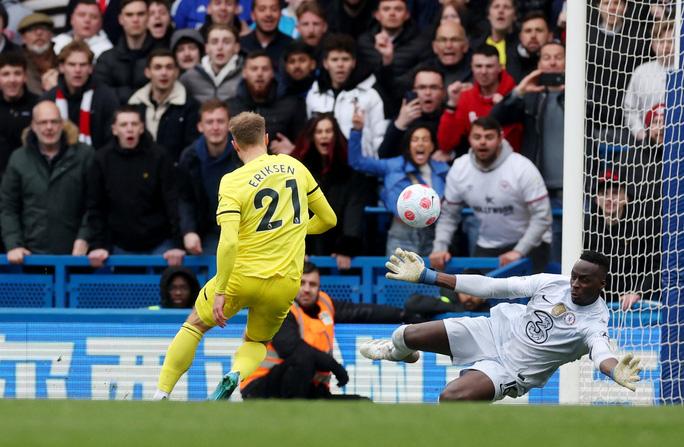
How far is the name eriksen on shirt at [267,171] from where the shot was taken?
9.20m

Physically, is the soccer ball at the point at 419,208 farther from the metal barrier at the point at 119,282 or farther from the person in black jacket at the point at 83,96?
the person in black jacket at the point at 83,96

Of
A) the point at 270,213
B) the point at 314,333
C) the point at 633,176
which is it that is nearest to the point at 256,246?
the point at 270,213

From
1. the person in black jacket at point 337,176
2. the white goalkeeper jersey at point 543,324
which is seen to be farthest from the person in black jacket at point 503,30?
the white goalkeeper jersey at point 543,324

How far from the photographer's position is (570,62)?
10.6 metres

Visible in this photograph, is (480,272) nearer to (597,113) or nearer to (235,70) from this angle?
(597,113)

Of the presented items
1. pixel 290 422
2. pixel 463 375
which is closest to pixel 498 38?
pixel 463 375

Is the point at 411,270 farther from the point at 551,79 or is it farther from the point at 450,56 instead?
the point at 450,56

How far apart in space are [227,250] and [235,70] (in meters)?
4.63

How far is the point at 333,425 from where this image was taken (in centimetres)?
602

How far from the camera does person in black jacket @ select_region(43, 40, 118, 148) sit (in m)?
13.2

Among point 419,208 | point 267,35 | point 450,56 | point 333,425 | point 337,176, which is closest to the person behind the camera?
point 333,425

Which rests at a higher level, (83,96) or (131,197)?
(83,96)

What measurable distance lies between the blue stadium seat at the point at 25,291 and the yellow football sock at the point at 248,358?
3.76 meters

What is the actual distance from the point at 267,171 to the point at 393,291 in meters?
3.53
